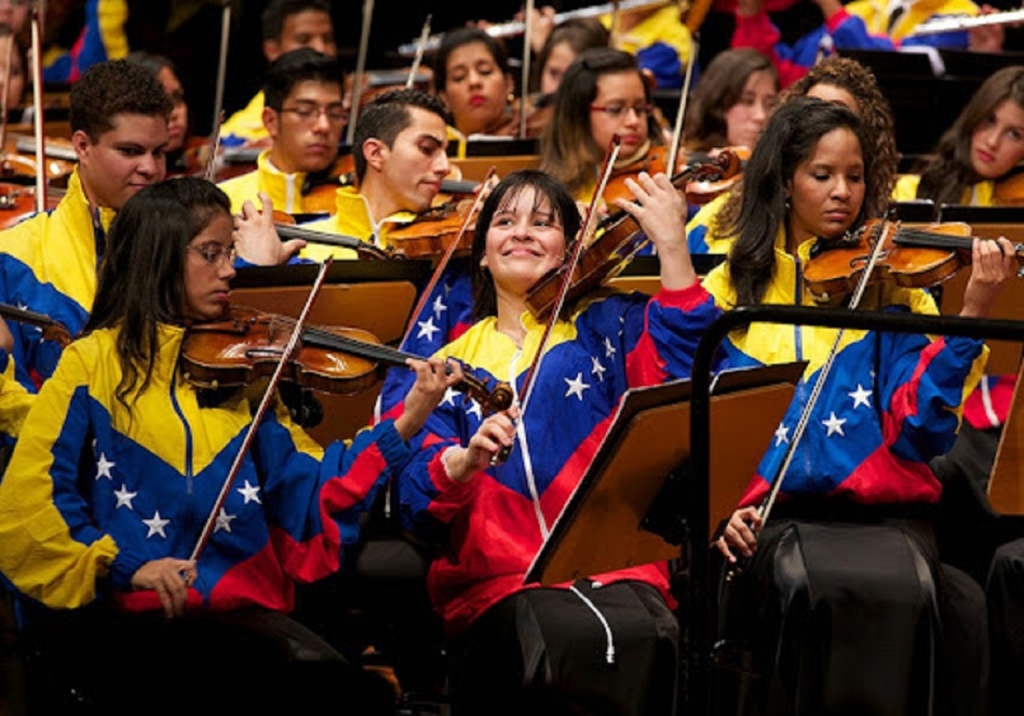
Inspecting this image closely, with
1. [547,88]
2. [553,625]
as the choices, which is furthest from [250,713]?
[547,88]

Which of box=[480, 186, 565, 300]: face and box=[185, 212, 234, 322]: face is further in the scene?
box=[480, 186, 565, 300]: face

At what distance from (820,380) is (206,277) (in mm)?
1149

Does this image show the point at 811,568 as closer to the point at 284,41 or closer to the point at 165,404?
the point at 165,404

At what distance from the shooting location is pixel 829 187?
13.0 feet

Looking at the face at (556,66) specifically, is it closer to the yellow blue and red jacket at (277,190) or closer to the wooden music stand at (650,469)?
the yellow blue and red jacket at (277,190)

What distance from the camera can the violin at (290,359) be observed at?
3295 mm

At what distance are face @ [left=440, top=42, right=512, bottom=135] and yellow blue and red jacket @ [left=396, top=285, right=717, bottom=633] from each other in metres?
2.64

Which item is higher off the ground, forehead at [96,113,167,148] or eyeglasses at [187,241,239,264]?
forehead at [96,113,167,148]

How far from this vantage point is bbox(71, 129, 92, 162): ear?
4.09m

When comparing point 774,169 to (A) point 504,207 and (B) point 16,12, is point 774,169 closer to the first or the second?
(A) point 504,207

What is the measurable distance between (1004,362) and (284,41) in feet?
11.6

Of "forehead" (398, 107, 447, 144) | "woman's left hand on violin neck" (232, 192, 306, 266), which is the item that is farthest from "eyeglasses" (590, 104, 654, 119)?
"woman's left hand on violin neck" (232, 192, 306, 266)

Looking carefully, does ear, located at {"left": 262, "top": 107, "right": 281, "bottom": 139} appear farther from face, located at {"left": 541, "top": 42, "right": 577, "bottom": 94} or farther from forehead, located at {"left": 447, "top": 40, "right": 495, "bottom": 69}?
face, located at {"left": 541, "top": 42, "right": 577, "bottom": 94}

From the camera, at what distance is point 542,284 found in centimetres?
366
